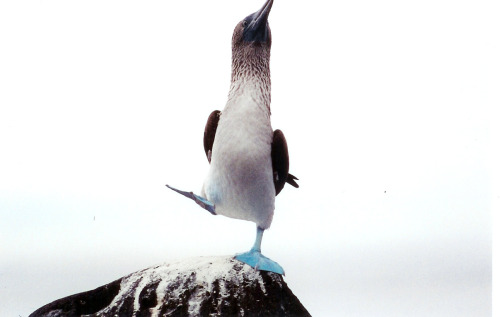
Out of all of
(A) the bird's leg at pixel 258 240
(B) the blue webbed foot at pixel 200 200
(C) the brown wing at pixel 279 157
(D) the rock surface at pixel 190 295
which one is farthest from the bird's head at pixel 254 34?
(D) the rock surface at pixel 190 295

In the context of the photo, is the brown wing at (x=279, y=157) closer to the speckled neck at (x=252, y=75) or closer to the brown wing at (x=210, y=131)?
the speckled neck at (x=252, y=75)

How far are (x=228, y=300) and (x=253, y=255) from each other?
0.89ft

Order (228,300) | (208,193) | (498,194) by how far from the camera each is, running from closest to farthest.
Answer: (228,300)
(208,193)
(498,194)

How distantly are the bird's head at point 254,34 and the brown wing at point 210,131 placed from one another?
30 centimetres

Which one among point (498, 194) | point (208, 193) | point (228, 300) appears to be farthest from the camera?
point (498, 194)

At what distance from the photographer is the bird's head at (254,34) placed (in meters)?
3.51

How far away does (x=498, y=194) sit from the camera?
3.98 meters

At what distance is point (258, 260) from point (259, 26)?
99cm

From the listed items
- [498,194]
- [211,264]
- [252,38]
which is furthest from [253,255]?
[498,194]

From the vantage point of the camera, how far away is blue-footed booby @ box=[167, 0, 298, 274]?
136 inches

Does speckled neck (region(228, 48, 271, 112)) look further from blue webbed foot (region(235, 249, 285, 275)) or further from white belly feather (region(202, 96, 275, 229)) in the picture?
blue webbed foot (region(235, 249, 285, 275))

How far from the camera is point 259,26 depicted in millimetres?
3508

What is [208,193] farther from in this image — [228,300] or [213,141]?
[228,300]

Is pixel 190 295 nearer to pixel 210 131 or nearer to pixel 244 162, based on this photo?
pixel 244 162
